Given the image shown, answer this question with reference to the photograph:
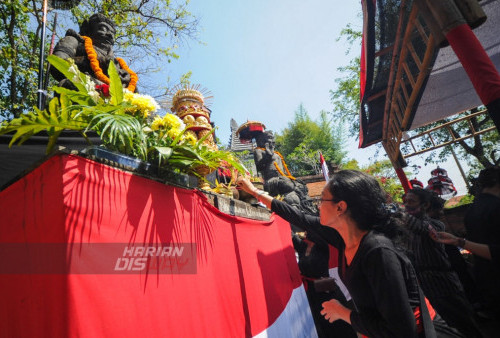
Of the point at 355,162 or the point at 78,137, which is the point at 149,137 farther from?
the point at 355,162

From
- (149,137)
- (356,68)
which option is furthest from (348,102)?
(149,137)

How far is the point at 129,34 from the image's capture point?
10.8 m

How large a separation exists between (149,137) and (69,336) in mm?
1235

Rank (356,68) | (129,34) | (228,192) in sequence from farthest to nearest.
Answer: (356,68)
(129,34)
(228,192)

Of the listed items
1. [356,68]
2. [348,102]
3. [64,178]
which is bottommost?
[64,178]

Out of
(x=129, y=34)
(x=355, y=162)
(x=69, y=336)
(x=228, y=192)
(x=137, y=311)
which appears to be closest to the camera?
(x=69, y=336)

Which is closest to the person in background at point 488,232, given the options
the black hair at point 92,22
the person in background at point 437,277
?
the person in background at point 437,277

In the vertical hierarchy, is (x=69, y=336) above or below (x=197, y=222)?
below

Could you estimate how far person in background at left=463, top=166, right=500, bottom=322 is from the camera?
2650mm

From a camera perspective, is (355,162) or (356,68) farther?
(355,162)

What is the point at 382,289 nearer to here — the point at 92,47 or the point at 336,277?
the point at 336,277

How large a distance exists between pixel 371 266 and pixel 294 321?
1.66 meters

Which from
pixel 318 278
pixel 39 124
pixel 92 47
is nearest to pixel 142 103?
pixel 39 124

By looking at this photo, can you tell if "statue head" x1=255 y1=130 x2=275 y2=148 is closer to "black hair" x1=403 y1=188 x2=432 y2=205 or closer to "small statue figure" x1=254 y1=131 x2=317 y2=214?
"small statue figure" x1=254 y1=131 x2=317 y2=214
